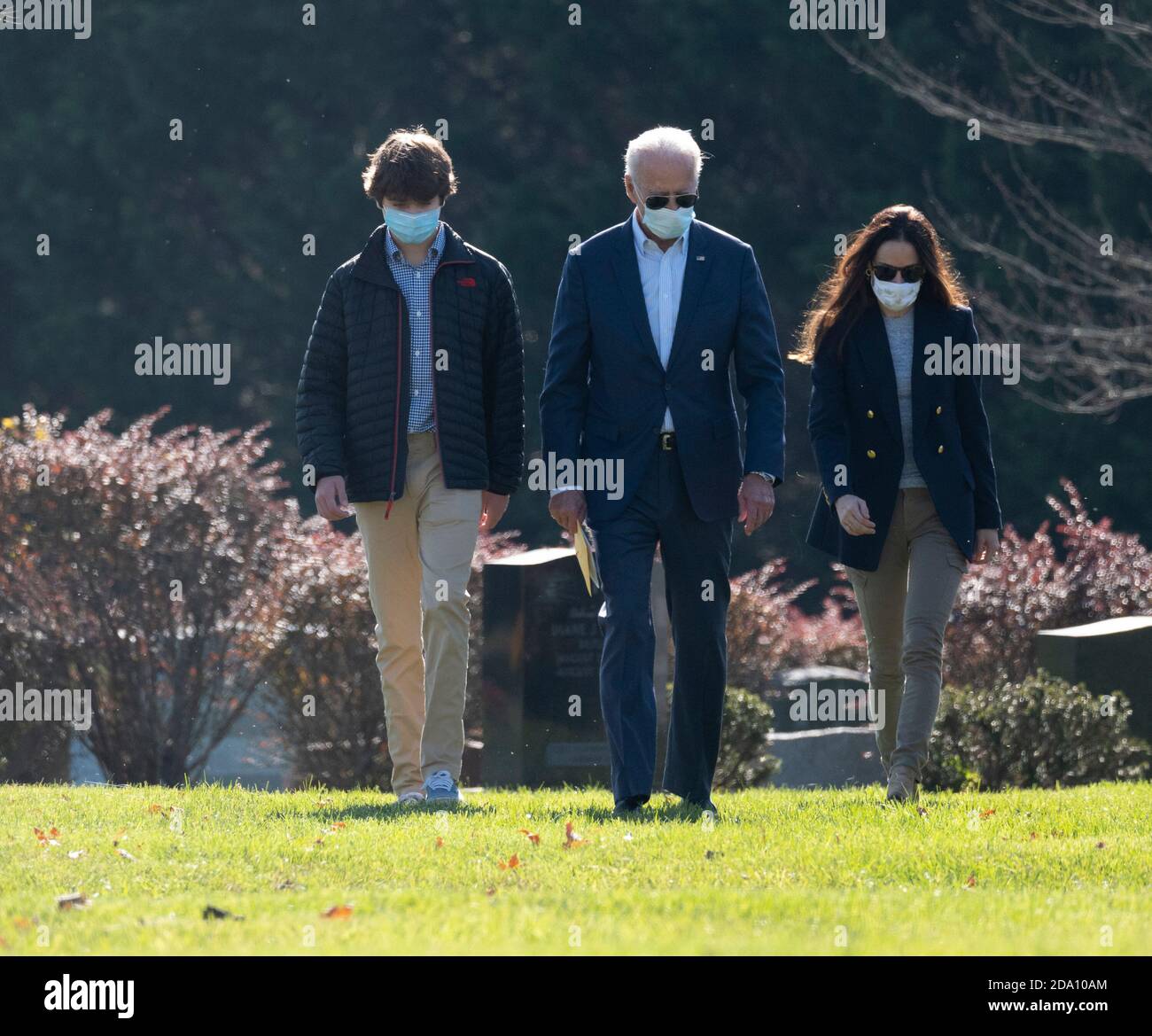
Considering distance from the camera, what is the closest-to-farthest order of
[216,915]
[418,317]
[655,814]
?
[216,915] < [655,814] < [418,317]

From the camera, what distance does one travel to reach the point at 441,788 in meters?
7.29

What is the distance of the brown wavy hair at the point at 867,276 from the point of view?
287 inches

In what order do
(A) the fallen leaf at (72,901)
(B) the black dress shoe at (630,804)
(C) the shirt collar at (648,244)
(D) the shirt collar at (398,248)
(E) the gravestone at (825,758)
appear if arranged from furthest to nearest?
(E) the gravestone at (825,758), (D) the shirt collar at (398,248), (C) the shirt collar at (648,244), (B) the black dress shoe at (630,804), (A) the fallen leaf at (72,901)

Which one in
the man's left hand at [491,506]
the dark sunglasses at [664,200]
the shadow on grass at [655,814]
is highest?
the dark sunglasses at [664,200]

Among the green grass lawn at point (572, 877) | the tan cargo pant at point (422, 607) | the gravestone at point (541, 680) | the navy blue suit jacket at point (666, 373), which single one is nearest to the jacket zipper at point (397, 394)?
the tan cargo pant at point (422, 607)

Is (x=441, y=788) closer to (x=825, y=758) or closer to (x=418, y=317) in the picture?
(x=418, y=317)

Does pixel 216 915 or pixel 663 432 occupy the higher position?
pixel 663 432

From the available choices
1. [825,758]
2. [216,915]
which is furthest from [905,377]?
[825,758]

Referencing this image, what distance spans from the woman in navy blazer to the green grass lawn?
0.63 metres

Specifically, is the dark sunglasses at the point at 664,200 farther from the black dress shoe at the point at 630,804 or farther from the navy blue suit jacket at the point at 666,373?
the black dress shoe at the point at 630,804

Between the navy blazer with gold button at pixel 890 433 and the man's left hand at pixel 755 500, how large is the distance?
59 cm

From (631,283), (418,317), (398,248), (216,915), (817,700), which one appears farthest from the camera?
(817,700)

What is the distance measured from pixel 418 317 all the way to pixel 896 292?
1.73 meters
